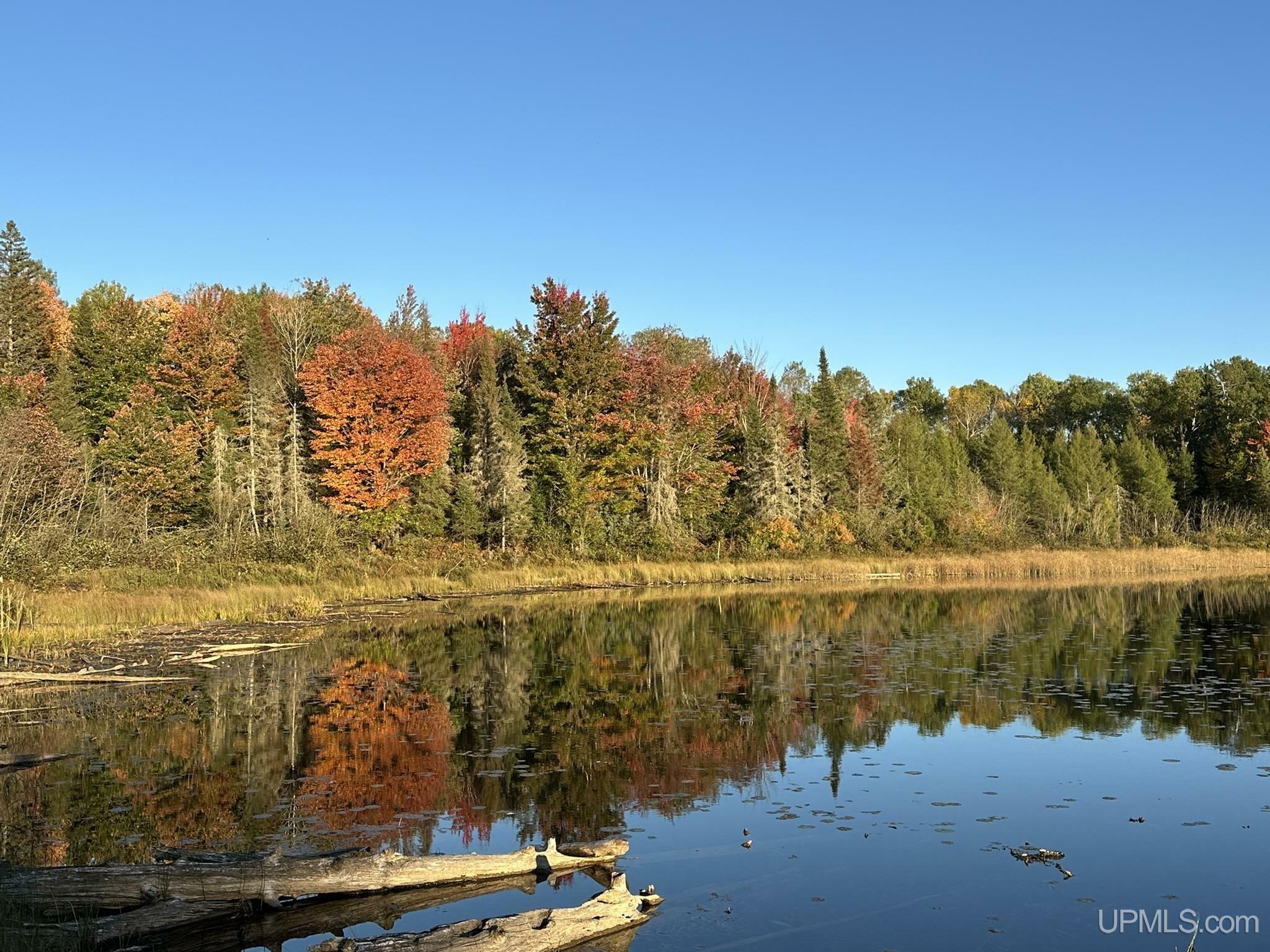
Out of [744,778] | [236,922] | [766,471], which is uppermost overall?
[766,471]

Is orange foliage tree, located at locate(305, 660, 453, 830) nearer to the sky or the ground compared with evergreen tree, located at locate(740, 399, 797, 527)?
nearer to the ground

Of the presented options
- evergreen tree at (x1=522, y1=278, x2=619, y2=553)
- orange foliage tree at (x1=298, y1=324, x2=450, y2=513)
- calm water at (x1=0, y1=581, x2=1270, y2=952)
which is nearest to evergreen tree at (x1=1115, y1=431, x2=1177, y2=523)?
evergreen tree at (x1=522, y1=278, x2=619, y2=553)

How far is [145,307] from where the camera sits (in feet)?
177

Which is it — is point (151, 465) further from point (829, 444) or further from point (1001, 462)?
point (1001, 462)

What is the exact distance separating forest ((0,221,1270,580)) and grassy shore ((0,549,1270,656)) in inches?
63.4

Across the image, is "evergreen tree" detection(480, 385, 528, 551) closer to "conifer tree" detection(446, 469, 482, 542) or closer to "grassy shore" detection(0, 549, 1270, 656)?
"conifer tree" detection(446, 469, 482, 542)

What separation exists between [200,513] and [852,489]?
126ft

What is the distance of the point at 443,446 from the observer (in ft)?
161

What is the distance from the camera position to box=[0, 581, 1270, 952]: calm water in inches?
361

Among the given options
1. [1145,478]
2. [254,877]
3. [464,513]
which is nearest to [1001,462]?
[1145,478]

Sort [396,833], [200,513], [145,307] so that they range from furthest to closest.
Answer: [145,307]
[200,513]
[396,833]

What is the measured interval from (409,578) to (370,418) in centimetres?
921

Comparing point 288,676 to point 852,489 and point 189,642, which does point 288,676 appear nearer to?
point 189,642

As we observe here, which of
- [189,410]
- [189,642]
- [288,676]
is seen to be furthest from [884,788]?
[189,410]
